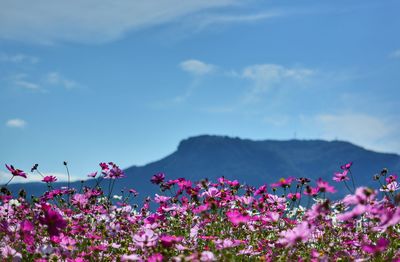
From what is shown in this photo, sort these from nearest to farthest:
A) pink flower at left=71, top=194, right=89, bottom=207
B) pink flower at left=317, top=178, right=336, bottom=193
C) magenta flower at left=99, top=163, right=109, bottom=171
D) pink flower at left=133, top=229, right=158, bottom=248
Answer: pink flower at left=317, top=178, right=336, bottom=193
pink flower at left=133, top=229, right=158, bottom=248
pink flower at left=71, top=194, right=89, bottom=207
magenta flower at left=99, top=163, right=109, bottom=171

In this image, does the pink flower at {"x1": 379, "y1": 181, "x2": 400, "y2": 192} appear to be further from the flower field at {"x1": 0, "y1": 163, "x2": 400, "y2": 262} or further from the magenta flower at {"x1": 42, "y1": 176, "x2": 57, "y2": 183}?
the magenta flower at {"x1": 42, "y1": 176, "x2": 57, "y2": 183}

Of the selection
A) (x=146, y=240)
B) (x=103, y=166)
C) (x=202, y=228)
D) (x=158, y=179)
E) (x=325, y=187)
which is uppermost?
(x=103, y=166)

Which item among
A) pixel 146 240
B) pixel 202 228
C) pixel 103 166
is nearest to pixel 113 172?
pixel 103 166

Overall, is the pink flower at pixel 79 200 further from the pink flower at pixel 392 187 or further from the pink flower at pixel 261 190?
the pink flower at pixel 392 187

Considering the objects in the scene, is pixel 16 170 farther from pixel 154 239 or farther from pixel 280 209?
pixel 280 209

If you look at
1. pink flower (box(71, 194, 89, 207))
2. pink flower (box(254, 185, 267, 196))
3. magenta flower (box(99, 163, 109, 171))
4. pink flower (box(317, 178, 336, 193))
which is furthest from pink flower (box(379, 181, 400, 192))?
pink flower (box(71, 194, 89, 207))

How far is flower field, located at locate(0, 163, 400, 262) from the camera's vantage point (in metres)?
4.63

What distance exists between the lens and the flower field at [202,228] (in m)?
4.63

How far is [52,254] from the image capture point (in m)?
5.00

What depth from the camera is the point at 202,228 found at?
6.61 meters

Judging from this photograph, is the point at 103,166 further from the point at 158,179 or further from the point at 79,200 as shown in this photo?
the point at 158,179

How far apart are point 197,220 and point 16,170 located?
2.52 meters

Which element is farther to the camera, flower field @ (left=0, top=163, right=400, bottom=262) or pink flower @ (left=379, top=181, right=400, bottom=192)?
pink flower @ (left=379, top=181, right=400, bottom=192)

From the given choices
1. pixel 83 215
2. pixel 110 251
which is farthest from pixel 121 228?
pixel 83 215
